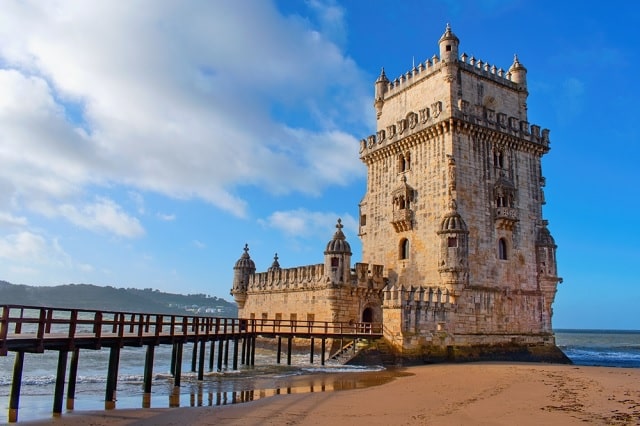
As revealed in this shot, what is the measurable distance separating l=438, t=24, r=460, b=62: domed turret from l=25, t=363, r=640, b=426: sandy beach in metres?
19.2

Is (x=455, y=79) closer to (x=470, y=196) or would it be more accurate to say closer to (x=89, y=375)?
(x=470, y=196)

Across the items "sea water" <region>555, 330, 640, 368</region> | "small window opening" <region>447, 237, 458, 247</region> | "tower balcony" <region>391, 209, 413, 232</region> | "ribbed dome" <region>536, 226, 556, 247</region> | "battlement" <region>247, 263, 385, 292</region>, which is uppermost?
"tower balcony" <region>391, 209, 413, 232</region>

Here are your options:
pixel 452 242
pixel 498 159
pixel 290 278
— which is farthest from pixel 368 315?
pixel 498 159

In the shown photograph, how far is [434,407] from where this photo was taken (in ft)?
48.8

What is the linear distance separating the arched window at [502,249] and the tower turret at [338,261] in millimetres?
8908

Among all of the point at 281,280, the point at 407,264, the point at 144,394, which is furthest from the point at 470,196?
the point at 144,394

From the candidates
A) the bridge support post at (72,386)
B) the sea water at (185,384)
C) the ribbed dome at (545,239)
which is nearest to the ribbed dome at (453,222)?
the ribbed dome at (545,239)

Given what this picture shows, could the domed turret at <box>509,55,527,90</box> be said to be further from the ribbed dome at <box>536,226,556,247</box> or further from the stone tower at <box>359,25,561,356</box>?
the ribbed dome at <box>536,226,556,247</box>

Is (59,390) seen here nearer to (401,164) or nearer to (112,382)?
(112,382)

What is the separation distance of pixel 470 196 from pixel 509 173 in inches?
156

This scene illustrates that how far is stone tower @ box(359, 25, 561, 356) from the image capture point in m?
28.5

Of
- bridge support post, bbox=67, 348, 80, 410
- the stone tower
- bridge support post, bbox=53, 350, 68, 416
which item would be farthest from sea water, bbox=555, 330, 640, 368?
bridge support post, bbox=53, 350, 68, 416

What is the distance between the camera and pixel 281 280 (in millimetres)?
38781

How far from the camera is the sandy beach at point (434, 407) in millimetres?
12992
